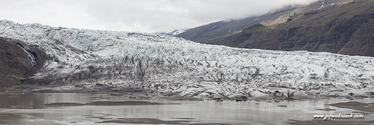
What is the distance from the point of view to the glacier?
2156 centimetres

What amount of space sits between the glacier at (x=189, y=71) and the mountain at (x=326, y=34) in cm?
5714

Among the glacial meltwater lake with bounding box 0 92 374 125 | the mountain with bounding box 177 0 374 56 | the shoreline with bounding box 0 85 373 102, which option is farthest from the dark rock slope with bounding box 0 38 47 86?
the mountain with bounding box 177 0 374 56

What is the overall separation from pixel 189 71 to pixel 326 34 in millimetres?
71920

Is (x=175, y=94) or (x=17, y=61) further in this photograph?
(x=17, y=61)

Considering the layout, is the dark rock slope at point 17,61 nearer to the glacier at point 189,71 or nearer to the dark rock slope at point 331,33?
the glacier at point 189,71

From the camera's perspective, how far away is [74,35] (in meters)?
30.3

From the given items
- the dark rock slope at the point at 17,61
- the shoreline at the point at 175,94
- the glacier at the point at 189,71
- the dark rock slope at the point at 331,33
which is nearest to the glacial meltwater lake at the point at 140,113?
the shoreline at the point at 175,94

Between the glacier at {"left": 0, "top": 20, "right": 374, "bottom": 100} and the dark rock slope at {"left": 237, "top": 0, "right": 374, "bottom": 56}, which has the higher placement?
the dark rock slope at {"left": 237, "top": 0, "right": 374, "bottom": 56}

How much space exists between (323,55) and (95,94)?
64.7 feet

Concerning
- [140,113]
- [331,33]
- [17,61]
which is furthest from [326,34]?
[140,113]

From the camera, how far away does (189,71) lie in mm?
24547

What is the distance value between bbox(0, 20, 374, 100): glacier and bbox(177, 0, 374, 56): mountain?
187 ft

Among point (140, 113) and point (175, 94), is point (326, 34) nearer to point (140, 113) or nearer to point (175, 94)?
point (175, 94)

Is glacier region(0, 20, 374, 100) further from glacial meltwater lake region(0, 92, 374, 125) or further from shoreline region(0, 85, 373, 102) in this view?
glacial meltwater lake region(0, 92, 374, 125)
